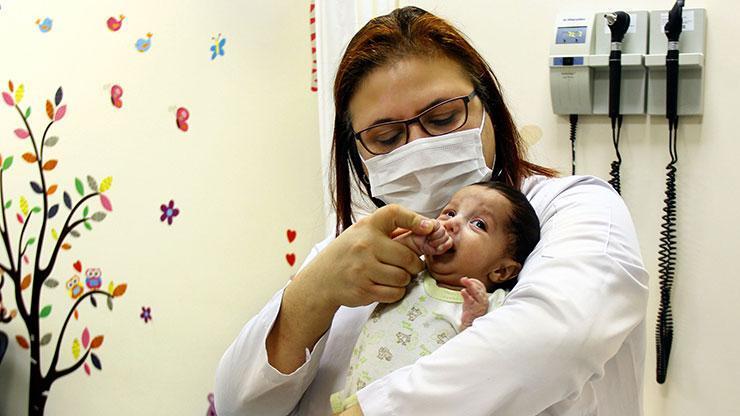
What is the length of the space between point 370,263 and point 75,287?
201cm

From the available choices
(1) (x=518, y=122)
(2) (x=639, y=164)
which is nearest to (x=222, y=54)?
(1) (x=518, y=122)

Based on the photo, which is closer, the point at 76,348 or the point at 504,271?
the point at 504,271

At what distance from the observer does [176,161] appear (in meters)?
2.68

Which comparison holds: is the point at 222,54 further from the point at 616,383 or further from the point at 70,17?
the point at 616,383

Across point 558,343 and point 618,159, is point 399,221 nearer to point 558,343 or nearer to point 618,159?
point 558,343

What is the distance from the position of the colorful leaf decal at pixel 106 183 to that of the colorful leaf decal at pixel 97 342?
55 centimetres

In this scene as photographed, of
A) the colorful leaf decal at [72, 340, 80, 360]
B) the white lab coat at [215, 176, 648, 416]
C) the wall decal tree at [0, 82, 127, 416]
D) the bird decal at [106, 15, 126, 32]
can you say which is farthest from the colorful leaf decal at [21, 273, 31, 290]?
the white lab coat at [215, 176, 648, 416]

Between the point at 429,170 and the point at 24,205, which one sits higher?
the point at 429,170

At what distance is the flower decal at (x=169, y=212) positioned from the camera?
2.70m

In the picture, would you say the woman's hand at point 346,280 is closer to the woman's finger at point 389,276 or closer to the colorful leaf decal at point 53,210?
the woman's finger at point 389,276

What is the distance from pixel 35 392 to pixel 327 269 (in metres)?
2.16

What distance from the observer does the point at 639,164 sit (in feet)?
6.72

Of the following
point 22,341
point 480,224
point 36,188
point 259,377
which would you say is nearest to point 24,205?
point 36,188

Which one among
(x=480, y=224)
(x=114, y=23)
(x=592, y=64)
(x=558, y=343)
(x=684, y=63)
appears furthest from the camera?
(x=114, y=23)
